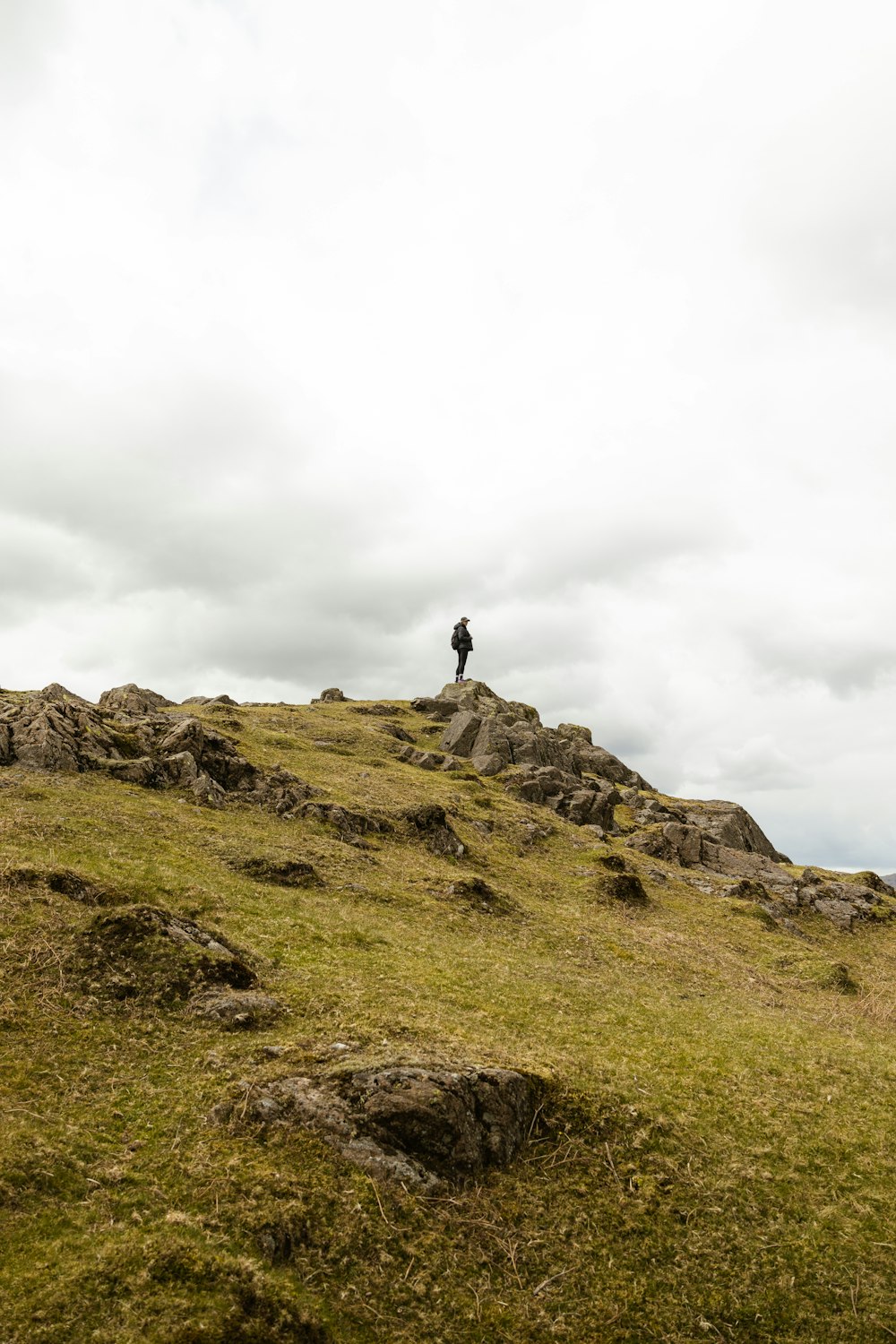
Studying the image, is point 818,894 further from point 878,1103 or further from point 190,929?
point 190,929

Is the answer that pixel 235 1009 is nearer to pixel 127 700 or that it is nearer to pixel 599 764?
pixel 127 700

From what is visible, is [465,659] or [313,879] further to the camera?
[465,659]

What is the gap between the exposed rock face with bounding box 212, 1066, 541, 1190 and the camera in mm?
12477

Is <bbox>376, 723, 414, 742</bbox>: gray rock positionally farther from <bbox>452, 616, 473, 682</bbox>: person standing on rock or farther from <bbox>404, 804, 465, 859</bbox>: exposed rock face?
<bbox>404, 804, 465, 859</bbox>: exposed rock face

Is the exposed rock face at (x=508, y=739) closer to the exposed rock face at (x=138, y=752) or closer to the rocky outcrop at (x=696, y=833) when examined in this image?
the rocky outcrop at (x=696, y=833)

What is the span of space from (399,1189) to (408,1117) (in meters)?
1.16

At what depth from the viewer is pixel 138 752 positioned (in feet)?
136

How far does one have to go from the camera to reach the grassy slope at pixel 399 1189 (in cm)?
975

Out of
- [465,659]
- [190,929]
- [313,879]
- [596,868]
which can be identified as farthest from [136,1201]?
[465,659]

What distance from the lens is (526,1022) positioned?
1970cm

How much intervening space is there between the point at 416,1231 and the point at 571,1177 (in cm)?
324

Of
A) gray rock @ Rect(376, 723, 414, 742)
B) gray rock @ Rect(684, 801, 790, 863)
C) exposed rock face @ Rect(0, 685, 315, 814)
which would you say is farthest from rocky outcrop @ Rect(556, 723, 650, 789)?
exposed rock face @ Rect(0, 685, 315, 814)

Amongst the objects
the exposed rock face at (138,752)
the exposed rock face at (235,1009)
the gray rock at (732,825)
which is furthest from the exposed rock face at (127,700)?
the gray rock at (732,825)

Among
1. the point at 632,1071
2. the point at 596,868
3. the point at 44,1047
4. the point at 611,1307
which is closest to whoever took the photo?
the point at 611,1307
